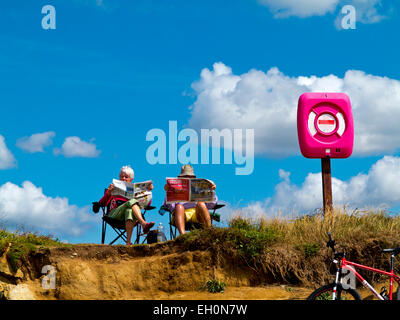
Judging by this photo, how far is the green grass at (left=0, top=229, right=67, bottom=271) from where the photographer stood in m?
8.23

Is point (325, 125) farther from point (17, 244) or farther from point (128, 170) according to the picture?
point (17, 244)

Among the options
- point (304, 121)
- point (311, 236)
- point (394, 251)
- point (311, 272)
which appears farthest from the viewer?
point (304, 121)

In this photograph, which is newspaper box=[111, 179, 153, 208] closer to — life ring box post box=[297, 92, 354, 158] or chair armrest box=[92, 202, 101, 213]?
chair armrest box=[92, 202, 101, 213]

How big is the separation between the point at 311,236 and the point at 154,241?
2.64 meters

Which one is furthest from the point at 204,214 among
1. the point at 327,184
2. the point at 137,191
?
the point at 327,184

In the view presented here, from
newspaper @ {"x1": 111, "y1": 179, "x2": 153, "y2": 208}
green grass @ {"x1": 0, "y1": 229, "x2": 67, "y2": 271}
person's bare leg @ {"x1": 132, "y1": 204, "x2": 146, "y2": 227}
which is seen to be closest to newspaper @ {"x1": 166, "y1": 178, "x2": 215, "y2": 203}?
newspaper @ {"x1": 111, "y1": 179, "x2": 153, "y2": 208}

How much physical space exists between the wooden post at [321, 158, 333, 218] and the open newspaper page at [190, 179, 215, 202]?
2413 millimetres

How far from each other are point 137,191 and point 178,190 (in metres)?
0.82

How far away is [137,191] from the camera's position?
29.0ft

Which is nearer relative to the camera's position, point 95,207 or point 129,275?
point 129,275

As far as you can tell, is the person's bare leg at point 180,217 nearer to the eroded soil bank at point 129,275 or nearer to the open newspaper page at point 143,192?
the eroded soil bank at point 129,275

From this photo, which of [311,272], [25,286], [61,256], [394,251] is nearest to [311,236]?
[311,272]
